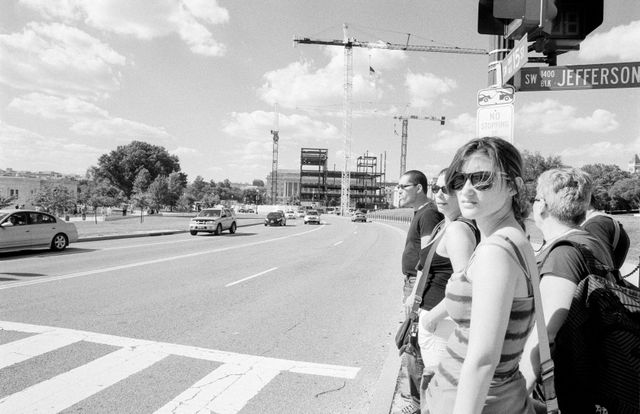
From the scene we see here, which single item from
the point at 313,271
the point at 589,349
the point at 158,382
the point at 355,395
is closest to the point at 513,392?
the point at 589,349

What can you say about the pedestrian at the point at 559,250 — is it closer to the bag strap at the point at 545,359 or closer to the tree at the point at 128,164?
the bag strap at the point at 545,359

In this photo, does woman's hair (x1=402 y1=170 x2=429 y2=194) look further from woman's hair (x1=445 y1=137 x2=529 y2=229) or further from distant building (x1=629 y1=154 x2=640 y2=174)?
distant building (x1=629 y1=154 x2=640 y2=174)

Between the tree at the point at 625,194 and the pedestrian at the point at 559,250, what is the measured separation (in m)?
101

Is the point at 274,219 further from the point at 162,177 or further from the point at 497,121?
the point at 162,177

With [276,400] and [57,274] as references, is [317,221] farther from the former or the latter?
[276,400]

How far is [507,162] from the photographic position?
1.76 metres

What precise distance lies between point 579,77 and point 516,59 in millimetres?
815

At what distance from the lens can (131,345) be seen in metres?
5.47

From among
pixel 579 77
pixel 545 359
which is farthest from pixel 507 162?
pixel 579 77

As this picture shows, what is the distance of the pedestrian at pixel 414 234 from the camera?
3444 millimetres

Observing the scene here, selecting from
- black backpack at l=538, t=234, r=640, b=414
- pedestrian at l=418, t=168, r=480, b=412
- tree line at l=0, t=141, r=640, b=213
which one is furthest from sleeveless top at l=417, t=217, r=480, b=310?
tree line at l=0, t=141, r=640, b=213

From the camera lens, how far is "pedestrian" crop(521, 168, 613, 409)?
6.26 ft

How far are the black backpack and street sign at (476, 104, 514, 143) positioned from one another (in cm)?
223

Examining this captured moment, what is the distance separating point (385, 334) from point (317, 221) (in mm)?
41286
